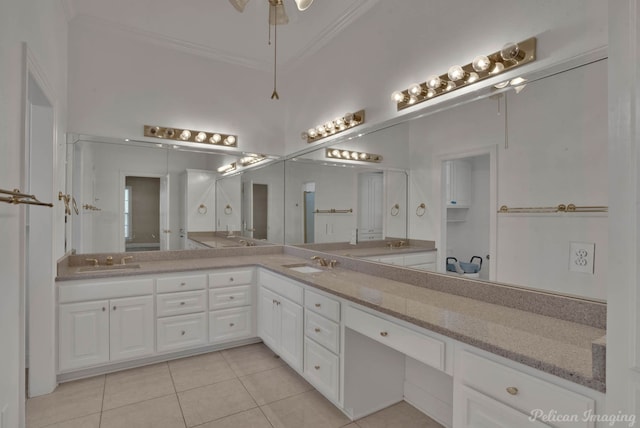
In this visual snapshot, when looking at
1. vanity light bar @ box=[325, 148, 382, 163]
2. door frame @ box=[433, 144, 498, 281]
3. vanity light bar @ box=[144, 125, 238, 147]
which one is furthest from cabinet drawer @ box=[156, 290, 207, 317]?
door frame @ box=[433, 144, 498, 281]

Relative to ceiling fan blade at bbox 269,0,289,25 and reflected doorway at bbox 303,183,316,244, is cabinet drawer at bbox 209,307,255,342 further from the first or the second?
ceiling fan blade at bbox 269,0,289,25

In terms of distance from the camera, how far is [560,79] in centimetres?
152

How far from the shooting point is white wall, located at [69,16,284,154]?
116 inches

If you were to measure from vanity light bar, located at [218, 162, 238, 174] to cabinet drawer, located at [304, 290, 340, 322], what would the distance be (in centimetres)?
198

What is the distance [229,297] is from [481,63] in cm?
269

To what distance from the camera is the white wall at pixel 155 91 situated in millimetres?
2957

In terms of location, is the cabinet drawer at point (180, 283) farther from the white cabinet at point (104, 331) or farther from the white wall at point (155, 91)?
the white wall at point (155, 91)

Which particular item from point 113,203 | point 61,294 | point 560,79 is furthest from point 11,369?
point 560,79

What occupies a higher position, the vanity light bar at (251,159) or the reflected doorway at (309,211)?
the vanity light bar at (251,159)

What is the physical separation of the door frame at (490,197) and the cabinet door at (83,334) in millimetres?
2564

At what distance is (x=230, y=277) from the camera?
3.15 meters

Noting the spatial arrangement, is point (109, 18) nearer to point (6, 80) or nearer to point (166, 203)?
point (166, 203)

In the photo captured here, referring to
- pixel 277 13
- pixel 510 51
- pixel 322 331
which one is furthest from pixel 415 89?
pixel 322 331

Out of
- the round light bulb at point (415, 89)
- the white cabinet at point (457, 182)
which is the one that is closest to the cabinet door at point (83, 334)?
the white cabinet at point (457, 182)
